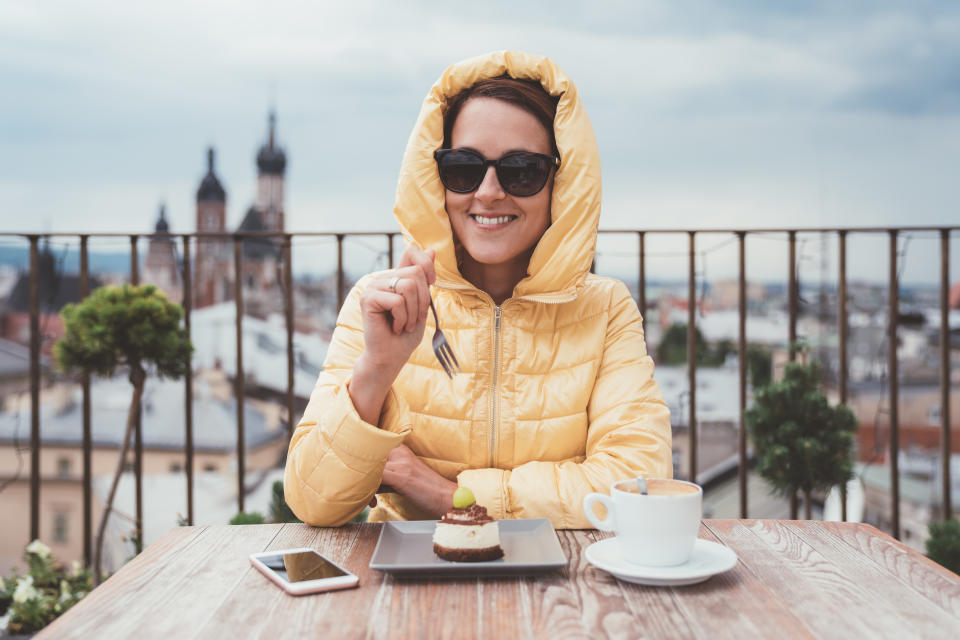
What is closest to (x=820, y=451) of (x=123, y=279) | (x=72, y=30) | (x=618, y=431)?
(x=618, y=431)

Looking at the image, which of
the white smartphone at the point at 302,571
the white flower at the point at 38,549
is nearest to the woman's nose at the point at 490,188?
the white smartphone at the point at 302,571

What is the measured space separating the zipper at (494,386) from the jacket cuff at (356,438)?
0.92 feet

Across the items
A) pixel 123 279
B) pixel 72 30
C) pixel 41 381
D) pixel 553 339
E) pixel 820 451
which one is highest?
pixel 72 30

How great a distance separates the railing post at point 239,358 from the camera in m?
2.43

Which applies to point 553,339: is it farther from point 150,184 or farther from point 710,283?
point 150,184

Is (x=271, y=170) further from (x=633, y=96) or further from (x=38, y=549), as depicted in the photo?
(x=38, y=549)

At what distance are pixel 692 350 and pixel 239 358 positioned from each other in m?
1.59

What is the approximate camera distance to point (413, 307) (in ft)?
3.48

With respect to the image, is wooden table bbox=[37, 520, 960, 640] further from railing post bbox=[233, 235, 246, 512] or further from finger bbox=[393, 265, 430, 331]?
railing post bbox=[233, 235, 246, 512]

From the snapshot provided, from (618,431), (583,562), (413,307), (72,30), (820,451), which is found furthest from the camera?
(72,30)

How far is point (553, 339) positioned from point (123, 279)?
172 cm

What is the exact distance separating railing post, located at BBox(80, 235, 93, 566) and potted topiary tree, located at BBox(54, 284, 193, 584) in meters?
0.21

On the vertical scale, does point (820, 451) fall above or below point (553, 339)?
below

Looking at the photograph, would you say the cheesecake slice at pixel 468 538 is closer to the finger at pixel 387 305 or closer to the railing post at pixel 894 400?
the finger at pixel 387 305
